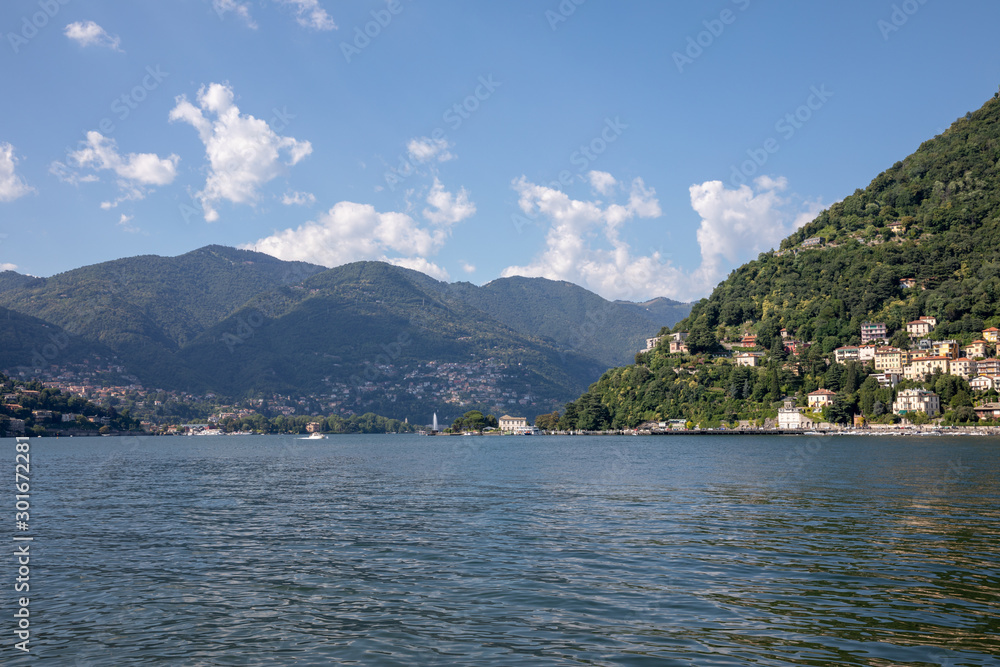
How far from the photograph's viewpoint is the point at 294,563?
19.5 metres

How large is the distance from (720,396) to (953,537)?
14339 centimetres

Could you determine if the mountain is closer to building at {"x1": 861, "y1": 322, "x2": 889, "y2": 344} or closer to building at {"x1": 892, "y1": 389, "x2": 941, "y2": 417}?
building at {"x1": 892, "y1": 389, "x2": 941, "y2": 417}

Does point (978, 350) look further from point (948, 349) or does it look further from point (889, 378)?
point (889, 378)

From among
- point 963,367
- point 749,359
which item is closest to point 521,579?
point 963,367

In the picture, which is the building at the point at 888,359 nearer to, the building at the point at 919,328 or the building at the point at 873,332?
the building at the point at 919,328

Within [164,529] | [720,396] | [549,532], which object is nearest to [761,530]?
[549,532]

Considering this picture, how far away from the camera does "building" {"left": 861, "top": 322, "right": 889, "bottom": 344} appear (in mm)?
157500

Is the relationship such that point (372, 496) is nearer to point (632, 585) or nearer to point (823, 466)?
point (632, 585)

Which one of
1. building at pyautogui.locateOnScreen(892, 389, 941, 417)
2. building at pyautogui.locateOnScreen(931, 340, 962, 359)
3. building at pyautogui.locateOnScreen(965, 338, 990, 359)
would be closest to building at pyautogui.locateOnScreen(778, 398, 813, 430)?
building at pyautogui.locateOnScreen(892, 389, 941, 417)

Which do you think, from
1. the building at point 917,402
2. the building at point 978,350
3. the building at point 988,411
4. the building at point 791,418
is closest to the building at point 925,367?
the building at point 978,350

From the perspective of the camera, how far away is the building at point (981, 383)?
4983 inches

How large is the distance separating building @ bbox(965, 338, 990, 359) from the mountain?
688 centimetres

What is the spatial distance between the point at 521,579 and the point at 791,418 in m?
140

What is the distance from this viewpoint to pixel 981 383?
127 m
